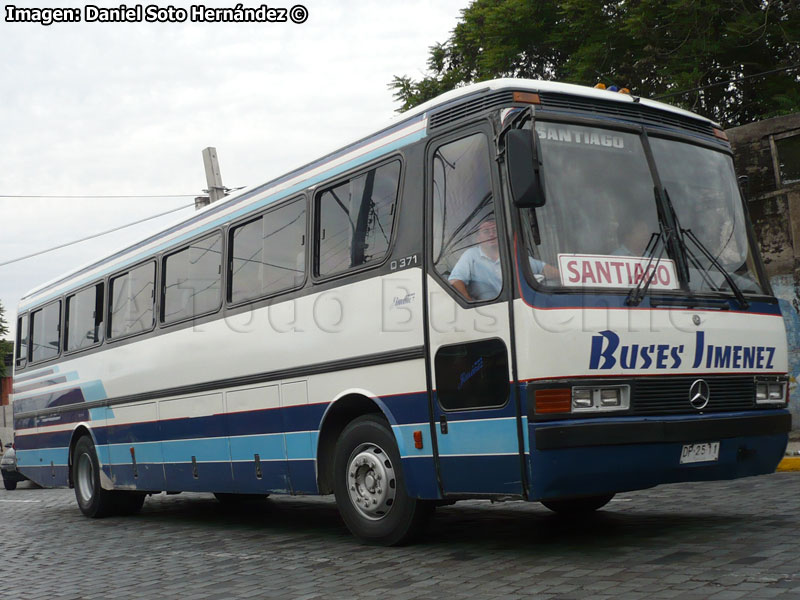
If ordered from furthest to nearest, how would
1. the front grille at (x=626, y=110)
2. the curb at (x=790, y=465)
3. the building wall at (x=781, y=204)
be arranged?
the building wall at (x=781, y=204)
the curb at (x=790, y=465)
the front grille at (x=626, y=110)

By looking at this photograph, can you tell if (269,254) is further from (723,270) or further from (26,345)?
(26,345)

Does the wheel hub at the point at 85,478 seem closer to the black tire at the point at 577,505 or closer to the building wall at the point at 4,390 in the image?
the black tire at the point at 577,505

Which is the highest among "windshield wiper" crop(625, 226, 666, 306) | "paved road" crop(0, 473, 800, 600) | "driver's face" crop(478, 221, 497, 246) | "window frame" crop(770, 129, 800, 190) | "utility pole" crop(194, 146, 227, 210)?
"utility pole" crop(194, 146, 227, 210)

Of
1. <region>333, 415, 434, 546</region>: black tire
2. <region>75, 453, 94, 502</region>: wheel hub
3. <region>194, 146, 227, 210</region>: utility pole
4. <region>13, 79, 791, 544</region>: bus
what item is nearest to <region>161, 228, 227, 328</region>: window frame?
<region>13, 79, 791, 544</region>: bus

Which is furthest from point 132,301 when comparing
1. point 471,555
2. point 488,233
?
point 488,233

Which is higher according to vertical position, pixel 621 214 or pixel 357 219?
pixel 357 219

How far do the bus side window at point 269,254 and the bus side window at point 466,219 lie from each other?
1.95m

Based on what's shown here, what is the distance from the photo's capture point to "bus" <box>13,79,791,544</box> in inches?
258

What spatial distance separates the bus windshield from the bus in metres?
0.02

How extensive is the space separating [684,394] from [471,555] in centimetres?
189

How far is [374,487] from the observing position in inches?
311

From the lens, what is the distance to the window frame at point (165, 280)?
10.3 meters

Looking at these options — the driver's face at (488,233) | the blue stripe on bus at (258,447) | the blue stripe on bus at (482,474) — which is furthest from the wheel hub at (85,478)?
the driver's face at (488,233)

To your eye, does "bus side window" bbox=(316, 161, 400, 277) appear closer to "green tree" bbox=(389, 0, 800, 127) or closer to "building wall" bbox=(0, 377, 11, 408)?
"green tree" bbox=(389, 0, 800, 127)
